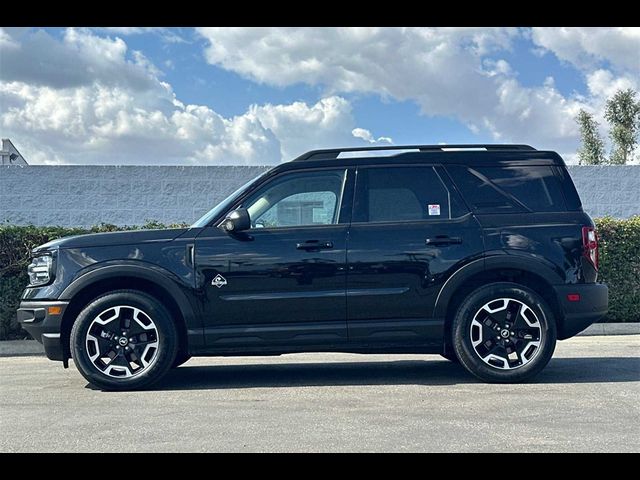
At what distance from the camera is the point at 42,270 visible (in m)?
6.34

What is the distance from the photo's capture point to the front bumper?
20.2 ft

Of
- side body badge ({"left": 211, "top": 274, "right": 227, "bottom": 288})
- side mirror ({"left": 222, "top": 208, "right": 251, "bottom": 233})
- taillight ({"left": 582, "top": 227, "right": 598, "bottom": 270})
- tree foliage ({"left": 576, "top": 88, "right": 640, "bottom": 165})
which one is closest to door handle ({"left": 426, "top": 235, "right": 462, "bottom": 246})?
taillight ({"left": 582, "top": 227, "right": 598, "bottom": 270})

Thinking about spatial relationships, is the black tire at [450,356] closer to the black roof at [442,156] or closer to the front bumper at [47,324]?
the black roof at [442,156]

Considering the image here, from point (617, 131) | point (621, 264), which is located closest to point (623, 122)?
point (617, 131)

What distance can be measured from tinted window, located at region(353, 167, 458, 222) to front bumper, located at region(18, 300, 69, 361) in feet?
8.84

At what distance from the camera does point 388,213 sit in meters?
6.39

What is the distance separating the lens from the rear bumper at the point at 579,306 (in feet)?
20.7

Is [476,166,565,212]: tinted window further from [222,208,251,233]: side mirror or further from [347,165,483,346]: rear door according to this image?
[222,208,251,233]: side mirror

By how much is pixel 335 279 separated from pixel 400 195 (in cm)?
99

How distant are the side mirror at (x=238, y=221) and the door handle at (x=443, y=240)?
1.57 m

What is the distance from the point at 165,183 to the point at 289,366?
6457 millimetres

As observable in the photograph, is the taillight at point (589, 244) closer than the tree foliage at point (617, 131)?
Yes

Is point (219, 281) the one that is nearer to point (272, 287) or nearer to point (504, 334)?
point (272, 287)

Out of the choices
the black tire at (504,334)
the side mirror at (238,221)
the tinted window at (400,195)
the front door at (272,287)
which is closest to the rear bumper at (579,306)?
the black tire at (504,334)
